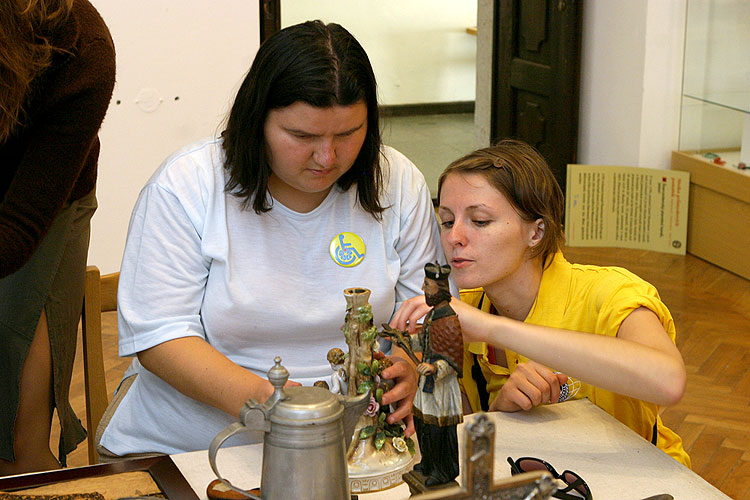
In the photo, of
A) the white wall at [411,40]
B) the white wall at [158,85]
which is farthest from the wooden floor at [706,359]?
the white wall at [411,40]

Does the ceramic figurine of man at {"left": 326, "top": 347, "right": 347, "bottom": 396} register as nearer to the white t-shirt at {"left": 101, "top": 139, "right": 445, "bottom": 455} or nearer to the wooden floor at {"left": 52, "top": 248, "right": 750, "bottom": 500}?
the white t-shirt at {"left": 101, "top": 139, "right": 445, "bottom": 455}

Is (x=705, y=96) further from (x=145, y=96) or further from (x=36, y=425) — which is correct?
(x=36, y=425)

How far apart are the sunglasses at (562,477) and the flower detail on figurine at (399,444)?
0.16m

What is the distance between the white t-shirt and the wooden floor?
149cm

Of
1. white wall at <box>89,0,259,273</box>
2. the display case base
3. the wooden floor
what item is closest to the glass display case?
the display case base

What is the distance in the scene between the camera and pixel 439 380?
118 centimetres

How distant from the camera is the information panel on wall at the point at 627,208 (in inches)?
200

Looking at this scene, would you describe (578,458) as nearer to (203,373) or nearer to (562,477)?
(562,477)

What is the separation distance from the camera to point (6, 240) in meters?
1.77

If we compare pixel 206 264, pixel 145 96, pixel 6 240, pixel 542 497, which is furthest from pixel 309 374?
pixel 145 96

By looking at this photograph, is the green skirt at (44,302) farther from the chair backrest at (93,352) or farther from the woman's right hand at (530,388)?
the woman's right hand at (530,388)

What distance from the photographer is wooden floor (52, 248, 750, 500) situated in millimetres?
3055

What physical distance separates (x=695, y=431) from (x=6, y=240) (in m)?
2.37

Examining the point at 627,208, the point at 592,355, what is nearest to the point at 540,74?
the point at 627,208
